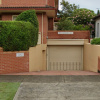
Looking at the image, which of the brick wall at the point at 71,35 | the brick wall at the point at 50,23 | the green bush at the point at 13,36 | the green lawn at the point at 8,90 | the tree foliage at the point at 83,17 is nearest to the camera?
the green lawn at the point at 8,90

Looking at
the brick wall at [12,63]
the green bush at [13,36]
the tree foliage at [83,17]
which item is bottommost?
the brick wall at [12,63]

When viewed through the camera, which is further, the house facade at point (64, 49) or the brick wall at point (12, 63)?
the house facade at point (64, 49)

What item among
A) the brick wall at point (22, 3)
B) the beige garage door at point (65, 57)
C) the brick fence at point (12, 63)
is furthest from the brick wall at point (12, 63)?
the beige garage door at point (65, 57)

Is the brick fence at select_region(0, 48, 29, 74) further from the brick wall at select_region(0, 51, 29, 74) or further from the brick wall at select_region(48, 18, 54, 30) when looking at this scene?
the brick wall at select_region(48, 18, 54, 30)

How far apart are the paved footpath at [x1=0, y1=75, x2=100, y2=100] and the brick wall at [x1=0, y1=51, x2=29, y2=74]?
3.51 ft

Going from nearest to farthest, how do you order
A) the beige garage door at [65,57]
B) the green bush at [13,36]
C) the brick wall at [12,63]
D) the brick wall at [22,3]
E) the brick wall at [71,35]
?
the brick wall at [12,63], the green bush at [13,36], the brick wall at [22,3], the brick wall at [71,35], the beige garage door at [65,57]

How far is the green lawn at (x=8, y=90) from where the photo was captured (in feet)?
23.6

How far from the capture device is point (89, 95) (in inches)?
293

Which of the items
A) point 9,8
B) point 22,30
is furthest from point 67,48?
point 22,30

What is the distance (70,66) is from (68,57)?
92 centimetres

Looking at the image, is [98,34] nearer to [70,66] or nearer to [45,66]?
[70,66]

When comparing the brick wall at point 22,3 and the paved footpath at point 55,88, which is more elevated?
the brick wall at point 22,3

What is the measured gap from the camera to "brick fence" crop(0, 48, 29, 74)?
11477 mm

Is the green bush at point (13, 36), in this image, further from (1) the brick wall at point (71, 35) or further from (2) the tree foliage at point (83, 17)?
(2) the tree foliage at point (83, 17)
